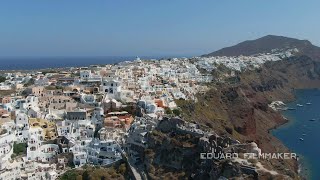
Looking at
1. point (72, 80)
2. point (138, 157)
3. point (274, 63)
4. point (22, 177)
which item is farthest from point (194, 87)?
point (274, 63)

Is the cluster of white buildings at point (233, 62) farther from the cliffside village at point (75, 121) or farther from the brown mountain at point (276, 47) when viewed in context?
the cliffside village at point (75, 121)

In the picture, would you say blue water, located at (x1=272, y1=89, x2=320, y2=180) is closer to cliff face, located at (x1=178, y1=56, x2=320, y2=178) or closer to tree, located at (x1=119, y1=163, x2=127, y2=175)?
cliff face, located at (x1=178, y1=56, x2=320, y2=178)

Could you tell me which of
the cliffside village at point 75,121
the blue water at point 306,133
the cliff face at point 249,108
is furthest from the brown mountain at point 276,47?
the cliffside village at point 75,121

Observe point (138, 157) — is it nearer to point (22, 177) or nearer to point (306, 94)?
point (22, 177)

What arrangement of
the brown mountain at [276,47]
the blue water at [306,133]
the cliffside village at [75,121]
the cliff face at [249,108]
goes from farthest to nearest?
the brown mountain at [276,47] → the cliff face at [249,108] → the blue water at [306,133] → the cliffside village at [75,121]

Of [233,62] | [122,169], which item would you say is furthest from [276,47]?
[122,169]

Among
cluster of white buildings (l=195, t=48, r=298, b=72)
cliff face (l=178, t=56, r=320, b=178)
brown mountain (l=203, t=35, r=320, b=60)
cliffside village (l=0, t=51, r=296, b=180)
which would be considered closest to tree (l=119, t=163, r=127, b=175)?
cliffside village (l=0, t=51, r=296, b=180)
